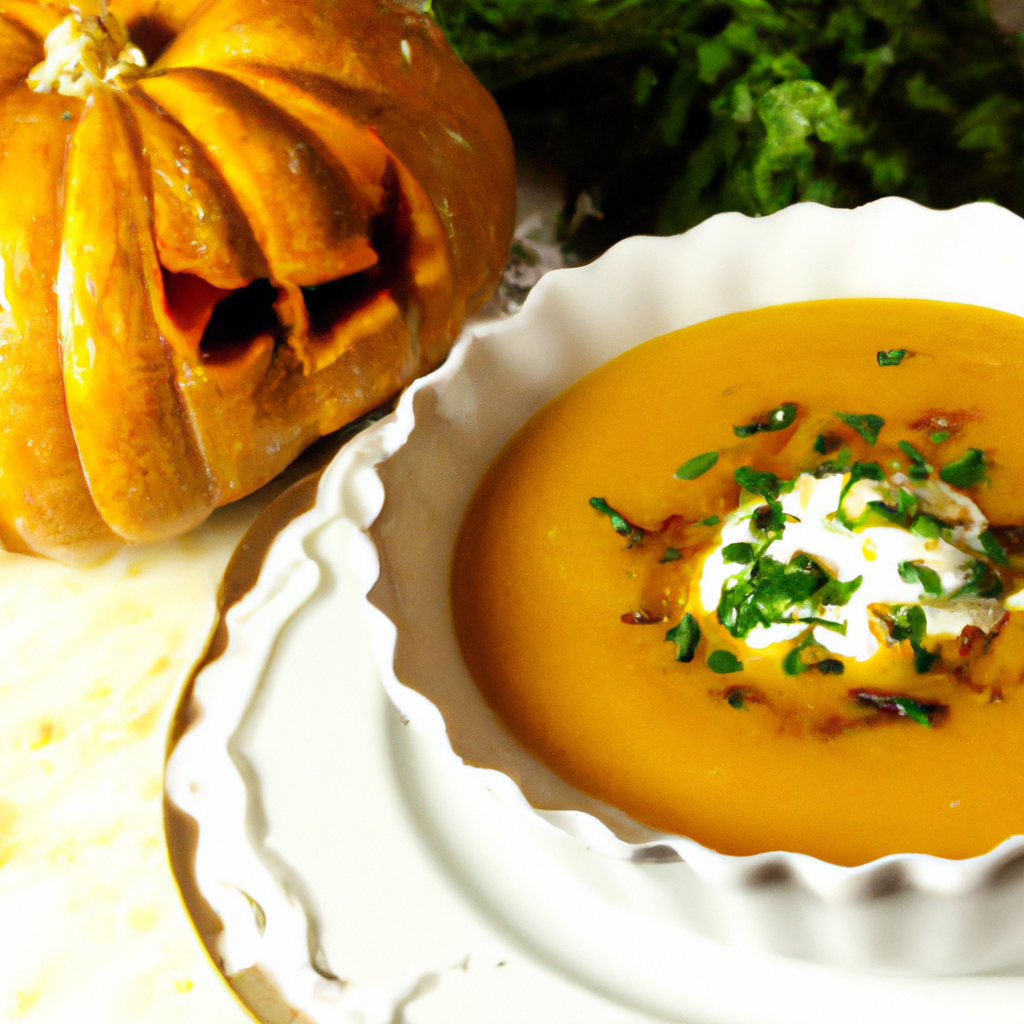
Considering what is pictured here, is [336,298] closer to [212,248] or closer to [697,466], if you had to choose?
[212,248]

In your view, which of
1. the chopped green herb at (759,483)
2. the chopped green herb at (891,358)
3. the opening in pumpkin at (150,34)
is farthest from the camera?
the opening in pumpkin at (150,34)

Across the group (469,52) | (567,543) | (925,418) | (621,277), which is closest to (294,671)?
(567,543)

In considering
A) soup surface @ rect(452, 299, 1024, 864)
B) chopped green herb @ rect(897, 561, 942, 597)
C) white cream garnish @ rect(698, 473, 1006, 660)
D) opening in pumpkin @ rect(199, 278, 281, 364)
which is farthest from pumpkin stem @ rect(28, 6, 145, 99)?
chopped green herb @ rect(897, 561, 942, 597)

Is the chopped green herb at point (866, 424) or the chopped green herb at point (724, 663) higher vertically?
the chopped green herb at point (866, 424)

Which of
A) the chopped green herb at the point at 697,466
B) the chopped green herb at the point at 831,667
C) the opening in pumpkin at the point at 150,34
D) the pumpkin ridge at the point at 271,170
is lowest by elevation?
the chopped green herb at the point at 831,667

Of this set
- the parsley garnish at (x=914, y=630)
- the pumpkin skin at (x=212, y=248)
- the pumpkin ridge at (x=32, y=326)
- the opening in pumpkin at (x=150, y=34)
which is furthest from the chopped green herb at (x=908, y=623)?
the opening in pumpkin at (x=150, y=34)

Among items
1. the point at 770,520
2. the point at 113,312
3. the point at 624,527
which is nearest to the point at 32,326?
the point at 113,312

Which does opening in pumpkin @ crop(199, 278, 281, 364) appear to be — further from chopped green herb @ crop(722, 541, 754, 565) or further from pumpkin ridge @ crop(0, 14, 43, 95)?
chopped green herb @ crop(722, 541, 754, 565)

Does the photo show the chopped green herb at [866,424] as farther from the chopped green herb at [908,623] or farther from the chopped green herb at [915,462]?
the chopped green herb at [908,623]
